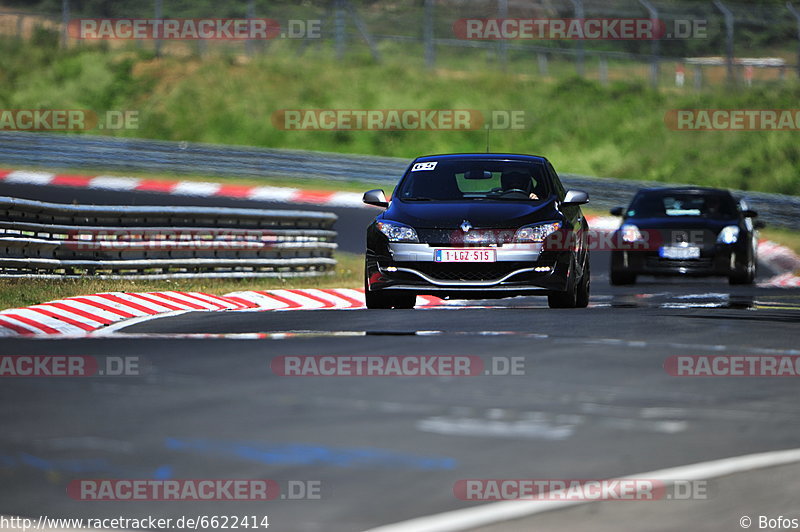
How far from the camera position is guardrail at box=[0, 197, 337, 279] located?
610 inches

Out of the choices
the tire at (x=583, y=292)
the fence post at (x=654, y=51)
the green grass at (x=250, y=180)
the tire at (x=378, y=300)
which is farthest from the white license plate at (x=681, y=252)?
the fence post at (x=654, y=51)

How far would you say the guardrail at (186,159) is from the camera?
34062 mm

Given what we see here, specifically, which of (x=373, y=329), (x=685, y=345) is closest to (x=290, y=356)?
(x=373, y=329)

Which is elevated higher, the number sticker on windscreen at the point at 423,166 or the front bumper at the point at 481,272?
the number sticker on windscreen at the point at 423,166

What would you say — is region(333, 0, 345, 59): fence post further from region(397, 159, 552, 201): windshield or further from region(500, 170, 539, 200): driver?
region(500, 170, 539, 200): driver

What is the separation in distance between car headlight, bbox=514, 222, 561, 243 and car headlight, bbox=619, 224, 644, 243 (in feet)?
22.9

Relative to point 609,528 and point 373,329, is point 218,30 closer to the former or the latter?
point 373,329

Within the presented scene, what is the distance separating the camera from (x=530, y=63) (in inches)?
1756

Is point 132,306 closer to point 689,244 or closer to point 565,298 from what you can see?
point 565,298

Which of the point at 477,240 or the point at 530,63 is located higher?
the point at 530,63

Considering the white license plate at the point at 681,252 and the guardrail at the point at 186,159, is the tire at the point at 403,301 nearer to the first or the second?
the white license plate at the point at 681,252

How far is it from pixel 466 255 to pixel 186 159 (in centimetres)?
2217

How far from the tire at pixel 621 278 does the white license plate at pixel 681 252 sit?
672 mm

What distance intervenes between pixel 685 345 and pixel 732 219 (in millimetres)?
10208
